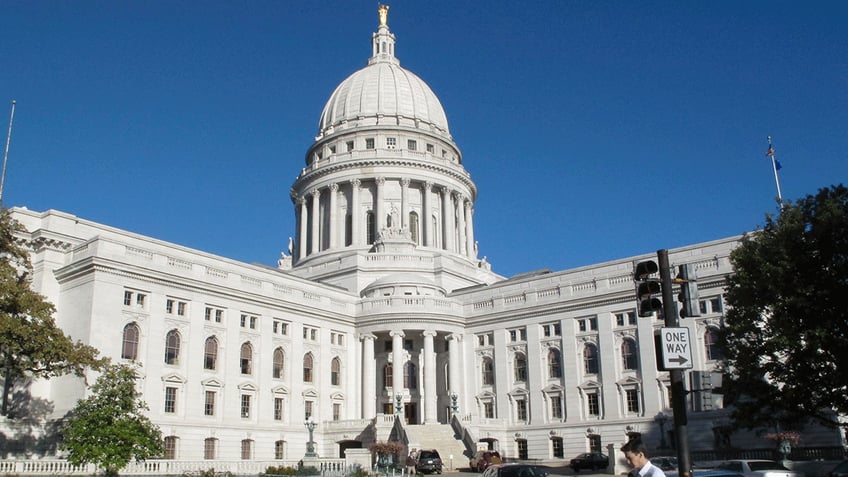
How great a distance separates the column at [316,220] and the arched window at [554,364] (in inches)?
1401

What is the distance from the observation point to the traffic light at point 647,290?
1738 centimetres

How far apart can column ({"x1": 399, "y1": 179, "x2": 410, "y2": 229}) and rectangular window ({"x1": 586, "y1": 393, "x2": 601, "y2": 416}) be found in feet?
109

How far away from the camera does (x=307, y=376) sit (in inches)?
2753

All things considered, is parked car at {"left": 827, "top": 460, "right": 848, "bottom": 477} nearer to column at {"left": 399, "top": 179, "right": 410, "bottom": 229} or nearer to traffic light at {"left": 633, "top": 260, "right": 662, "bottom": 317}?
traffic light at {"left": 633, "top": 260, "right": 662, "bottom": 317}

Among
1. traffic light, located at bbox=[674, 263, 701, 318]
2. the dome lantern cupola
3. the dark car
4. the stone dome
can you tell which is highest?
the dome lantern cupola

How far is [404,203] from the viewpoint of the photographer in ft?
309

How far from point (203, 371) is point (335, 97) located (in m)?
55.1

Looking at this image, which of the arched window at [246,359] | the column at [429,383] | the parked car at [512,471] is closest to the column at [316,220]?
the column at [429,383]

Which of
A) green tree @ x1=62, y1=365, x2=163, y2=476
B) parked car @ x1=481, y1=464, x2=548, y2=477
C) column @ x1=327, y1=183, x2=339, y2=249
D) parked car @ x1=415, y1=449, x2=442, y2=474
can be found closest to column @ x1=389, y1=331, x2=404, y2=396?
parked car @ x1=415, y1=449, x2=442, y2=474

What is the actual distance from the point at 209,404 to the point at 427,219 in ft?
128

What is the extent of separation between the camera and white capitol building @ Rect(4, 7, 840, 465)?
58.6 m

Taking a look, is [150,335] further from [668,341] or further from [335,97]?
[335,97]

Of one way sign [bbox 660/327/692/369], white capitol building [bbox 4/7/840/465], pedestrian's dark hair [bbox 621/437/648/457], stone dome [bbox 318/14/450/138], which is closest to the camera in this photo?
pedestrian's dark hair [bbox 621/437/648/457]

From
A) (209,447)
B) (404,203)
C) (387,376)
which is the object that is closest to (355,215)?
(404,203)
